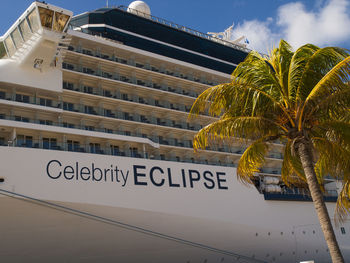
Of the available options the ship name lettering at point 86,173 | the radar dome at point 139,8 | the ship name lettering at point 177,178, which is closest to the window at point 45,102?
the ship name lettering at point 86,173

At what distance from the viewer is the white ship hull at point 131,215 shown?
41.0 ft

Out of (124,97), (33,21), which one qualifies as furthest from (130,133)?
(33,21)

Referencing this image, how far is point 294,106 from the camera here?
29.1ft

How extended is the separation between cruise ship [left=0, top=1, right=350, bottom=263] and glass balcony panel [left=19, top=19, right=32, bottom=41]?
0.06 metres

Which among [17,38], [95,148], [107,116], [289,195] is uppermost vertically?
[17,38]

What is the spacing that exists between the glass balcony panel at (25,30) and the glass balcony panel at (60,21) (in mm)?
1126

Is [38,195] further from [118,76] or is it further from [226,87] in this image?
[118,76]

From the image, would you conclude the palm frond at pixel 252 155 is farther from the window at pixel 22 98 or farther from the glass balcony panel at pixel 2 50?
the glass balcony panel at pixel 2 50

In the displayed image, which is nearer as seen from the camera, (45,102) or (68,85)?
(45,102)

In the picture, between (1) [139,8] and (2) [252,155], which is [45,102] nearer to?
(2) [252,155]

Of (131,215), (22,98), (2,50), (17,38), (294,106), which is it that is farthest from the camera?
(2,50)

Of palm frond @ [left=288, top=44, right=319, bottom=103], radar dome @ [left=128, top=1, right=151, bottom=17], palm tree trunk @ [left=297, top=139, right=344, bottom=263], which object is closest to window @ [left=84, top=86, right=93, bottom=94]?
radar dome @ [left=128, top=1, right=151, bottom=17]

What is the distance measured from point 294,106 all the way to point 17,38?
12212mm

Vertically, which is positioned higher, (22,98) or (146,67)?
(146,67)
